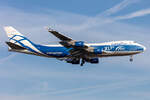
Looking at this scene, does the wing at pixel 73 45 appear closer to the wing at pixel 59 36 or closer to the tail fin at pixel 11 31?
the wing at pixel 59 36

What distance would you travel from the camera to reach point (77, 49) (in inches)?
3263

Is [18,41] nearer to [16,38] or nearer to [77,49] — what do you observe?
[16,38]

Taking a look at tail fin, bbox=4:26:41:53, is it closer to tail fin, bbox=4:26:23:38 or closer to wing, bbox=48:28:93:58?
tail fin, bbox=4:26:23:38

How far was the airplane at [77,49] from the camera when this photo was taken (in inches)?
3205

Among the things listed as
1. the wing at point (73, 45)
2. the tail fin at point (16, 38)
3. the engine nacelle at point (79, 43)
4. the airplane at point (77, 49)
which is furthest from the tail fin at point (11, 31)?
the engine nacelle at point (79, 43)

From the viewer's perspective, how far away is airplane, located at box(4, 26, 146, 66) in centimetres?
8142

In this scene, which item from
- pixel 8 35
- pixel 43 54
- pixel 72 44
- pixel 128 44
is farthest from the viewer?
pixel 8 35

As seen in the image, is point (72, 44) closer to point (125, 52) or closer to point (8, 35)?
point (125, 52)

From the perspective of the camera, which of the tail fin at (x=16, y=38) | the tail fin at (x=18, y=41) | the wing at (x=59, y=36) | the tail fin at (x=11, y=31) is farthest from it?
the tail fin at (x=11, y=31)

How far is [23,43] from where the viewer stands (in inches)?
3686

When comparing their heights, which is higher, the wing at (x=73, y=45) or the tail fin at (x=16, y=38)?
the tail fin at (x=16, y=38)

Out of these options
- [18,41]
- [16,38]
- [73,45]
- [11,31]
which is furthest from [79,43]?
[11,31]

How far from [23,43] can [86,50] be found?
22810 mm

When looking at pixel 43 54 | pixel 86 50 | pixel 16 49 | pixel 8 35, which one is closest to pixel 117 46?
pixel 86 50
